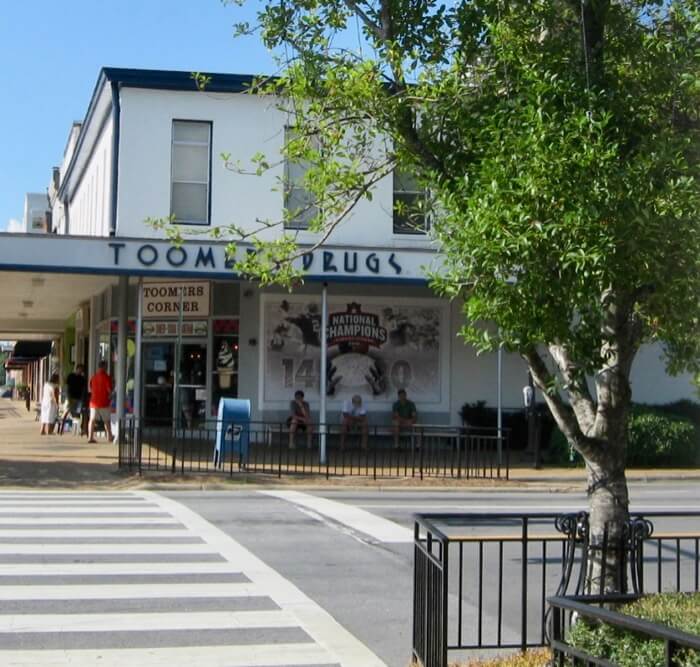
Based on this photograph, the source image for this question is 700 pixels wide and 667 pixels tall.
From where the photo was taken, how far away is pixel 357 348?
2683 centimetres

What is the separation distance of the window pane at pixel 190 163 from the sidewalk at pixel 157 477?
6276 millimetres

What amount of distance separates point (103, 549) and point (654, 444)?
15.8 m

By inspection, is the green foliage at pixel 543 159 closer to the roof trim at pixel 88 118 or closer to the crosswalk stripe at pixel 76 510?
the crosswalk stripe at pixel 76 510

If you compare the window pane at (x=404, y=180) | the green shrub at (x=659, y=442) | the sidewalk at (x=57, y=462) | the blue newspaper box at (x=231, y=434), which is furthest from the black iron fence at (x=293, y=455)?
the window pane at (x=404, y=180)

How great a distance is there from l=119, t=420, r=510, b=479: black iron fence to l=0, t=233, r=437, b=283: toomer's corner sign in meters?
3.14

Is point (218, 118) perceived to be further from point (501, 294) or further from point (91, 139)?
point (501, 294)

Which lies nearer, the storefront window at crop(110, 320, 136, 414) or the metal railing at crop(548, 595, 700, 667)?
the metal railing at crop(548, 595, 700, 667)

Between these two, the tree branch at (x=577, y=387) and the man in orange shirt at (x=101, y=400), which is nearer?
the tree branch at (x=577, y=387)

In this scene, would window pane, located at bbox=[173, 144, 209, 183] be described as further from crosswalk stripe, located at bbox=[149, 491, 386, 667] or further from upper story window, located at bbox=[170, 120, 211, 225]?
crosswalk stripe, located at bbox=[149, 491, 386, 667]

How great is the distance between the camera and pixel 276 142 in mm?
25891

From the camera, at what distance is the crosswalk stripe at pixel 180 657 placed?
764cm

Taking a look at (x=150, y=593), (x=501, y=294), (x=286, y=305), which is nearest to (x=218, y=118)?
(x=286, y=305)

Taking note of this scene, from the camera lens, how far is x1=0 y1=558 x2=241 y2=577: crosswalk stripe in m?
10.7

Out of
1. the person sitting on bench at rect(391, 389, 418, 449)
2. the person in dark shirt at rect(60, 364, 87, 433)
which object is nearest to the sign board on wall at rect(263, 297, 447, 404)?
the person sitting on bench at rect(391, 389, 418, 449)
